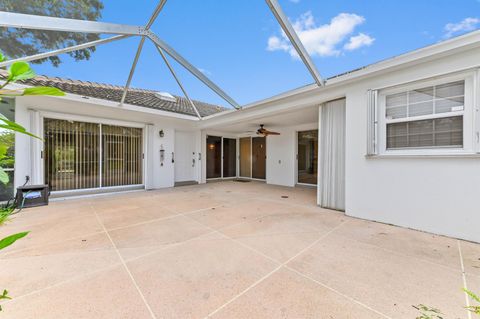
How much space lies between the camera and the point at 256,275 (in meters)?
2.00

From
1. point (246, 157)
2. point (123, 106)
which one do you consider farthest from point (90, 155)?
point (246, 157)

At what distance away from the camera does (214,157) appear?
30.1 ft

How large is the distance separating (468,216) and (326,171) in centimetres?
209

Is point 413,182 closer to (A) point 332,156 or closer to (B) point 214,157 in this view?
(A) point 332,156

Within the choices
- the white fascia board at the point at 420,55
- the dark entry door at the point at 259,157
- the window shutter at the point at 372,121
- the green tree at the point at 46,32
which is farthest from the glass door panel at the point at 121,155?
the window shutter at the point at 372,121

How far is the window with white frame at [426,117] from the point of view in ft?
9.60

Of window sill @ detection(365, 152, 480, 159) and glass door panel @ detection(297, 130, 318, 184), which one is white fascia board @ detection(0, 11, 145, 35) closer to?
window sill @ detection(365, 152, 480, 159)

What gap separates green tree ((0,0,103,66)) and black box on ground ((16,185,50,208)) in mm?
2757

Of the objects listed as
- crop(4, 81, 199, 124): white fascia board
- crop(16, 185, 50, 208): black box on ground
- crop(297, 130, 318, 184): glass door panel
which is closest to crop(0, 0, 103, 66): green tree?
crop(4, 81, 199, 124): white fascia board

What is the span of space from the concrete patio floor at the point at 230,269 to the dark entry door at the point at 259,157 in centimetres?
532

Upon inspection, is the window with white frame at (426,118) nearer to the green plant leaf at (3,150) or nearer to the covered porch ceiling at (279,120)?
the covered porch ceiling at (279,120)

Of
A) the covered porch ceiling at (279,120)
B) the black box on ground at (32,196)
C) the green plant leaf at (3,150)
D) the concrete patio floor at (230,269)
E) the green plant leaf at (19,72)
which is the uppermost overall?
the covered porch ceiling at (279,120)

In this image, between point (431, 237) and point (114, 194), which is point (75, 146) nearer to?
point (114, 194)

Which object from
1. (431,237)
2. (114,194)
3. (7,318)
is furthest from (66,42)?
(431,237)
